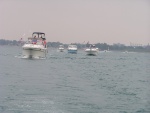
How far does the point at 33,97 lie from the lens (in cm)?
1964

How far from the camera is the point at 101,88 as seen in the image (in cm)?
2552

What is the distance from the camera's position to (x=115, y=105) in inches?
742

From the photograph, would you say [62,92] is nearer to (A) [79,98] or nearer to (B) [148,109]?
(A) [79,98]

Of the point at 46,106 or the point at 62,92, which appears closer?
the point at 46,106

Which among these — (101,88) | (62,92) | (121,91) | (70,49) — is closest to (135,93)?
(121,91)

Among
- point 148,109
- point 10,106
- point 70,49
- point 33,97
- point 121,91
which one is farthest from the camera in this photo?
point 70,49

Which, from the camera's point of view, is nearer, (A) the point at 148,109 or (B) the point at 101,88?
(A) the point at 148,109

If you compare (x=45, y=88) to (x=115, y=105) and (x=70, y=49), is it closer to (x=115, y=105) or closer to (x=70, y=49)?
(x=115, y=105)

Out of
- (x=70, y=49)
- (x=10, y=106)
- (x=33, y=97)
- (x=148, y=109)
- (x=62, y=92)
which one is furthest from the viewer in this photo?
(x=70, y=49)

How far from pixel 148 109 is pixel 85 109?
3280 millimetres

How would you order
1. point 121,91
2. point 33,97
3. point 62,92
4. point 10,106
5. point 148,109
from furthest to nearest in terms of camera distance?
1. point 121,91
2. point 62,92
3. point 33,97
4. point 148,109
5. point 10,106

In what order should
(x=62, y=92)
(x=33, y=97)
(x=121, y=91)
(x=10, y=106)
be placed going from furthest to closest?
(x=121, y=91) → (x=62, y=92) → (x=33, y=97) → (x=10, y=106)

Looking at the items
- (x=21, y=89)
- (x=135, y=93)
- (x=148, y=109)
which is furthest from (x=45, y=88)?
(x=148, y=109)

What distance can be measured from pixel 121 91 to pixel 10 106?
946 cm
